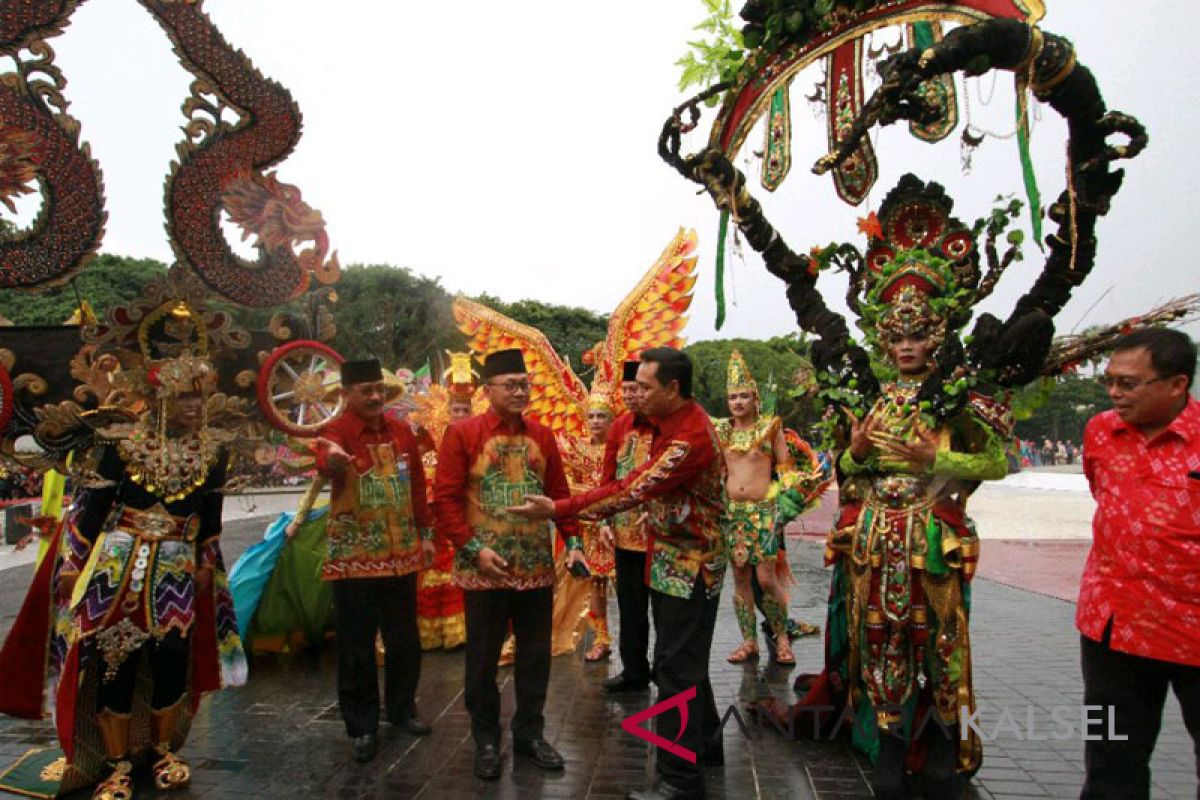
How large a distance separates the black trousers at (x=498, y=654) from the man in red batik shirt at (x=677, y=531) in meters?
0.58

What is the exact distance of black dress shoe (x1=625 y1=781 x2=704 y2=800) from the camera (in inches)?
131

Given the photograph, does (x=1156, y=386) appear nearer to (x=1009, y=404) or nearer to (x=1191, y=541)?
(x=1191, y=541)

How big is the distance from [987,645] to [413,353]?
2649 cm

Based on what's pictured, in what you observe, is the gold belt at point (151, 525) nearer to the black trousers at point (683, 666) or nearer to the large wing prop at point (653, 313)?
the black trousers at point (683, 666)

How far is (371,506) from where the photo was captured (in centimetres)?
414

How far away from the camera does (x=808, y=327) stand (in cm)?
397

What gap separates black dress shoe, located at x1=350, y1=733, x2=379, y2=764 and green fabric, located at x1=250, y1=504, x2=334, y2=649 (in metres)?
1.75

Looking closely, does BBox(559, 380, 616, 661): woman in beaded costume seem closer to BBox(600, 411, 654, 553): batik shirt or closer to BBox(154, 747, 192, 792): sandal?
BBox(600, 411, 654, 553): batik shirt

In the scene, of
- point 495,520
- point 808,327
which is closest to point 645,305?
point 808,327

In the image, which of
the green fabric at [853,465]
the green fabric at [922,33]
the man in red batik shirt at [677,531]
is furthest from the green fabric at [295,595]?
the green fabric at [922,33]

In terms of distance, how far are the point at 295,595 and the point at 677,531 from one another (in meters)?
3.49

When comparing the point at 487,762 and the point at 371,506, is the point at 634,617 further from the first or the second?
the point at 371,506

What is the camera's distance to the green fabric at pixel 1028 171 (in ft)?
10.4

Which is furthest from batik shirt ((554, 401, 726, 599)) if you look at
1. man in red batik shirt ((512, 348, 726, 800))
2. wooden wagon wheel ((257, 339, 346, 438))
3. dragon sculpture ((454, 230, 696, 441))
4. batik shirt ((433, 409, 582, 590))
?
dragon sculpture ((454, 230, 696, 441))
